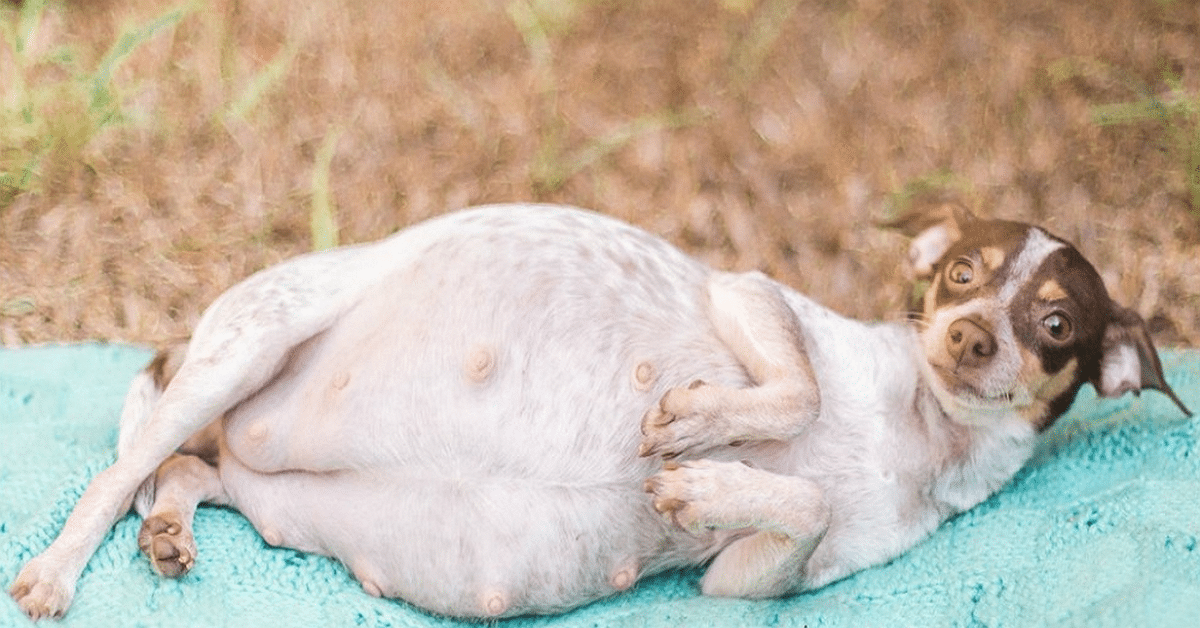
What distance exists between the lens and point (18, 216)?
4781 mm

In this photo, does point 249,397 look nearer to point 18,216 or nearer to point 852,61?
point 18,216

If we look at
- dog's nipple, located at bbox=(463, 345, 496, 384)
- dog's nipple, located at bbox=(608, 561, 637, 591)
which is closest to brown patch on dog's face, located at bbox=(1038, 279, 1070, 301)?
dog's nipple, located at bbox=(608, 561, 637, 591)

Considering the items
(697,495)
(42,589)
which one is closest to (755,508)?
(697,495)

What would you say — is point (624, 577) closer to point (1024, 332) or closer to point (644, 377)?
point (644, 377)

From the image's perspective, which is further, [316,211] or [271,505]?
[316,211]

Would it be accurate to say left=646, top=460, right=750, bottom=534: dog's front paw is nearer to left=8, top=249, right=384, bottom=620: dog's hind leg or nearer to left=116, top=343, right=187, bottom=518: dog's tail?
left=8, top=249, right=384, bottom=620: dog's hind leg

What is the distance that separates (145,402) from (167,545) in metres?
0.60

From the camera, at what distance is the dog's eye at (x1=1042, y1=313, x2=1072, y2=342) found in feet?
10.6

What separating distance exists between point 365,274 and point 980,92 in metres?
2.99

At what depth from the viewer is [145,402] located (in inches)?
135

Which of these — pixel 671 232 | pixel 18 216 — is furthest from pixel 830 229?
pixel 18 216

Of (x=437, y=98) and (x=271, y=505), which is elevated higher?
(x=437, y=98)

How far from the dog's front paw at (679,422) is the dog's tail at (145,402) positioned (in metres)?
1.30

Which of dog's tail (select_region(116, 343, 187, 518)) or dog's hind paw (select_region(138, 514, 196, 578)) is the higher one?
dog's tail (select_region(116, 343, 187, 518))
